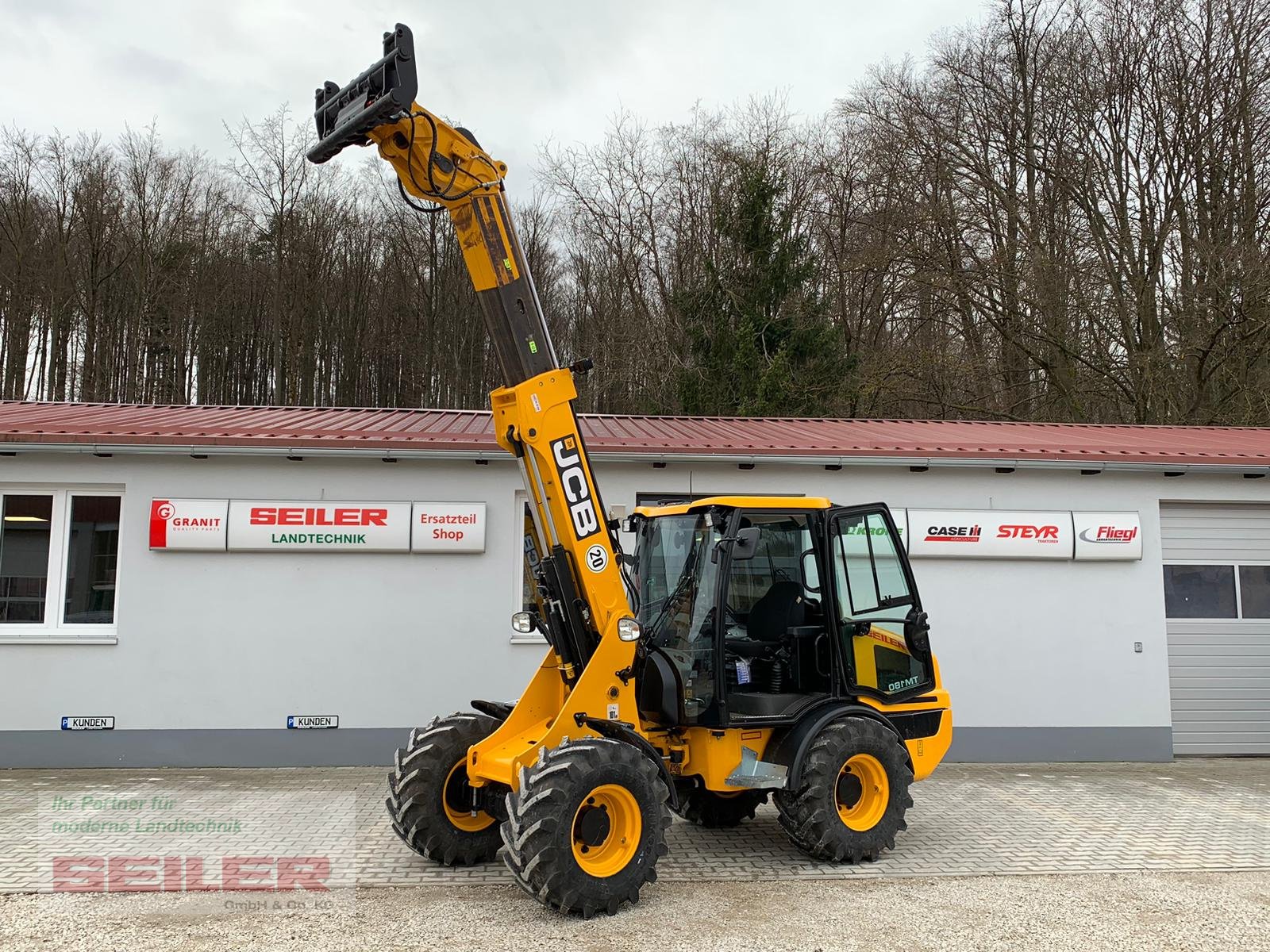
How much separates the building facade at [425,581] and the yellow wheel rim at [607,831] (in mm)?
3922

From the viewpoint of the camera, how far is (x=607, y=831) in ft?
16.2

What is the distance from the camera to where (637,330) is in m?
22.5

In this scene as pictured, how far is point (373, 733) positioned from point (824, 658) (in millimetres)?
4601

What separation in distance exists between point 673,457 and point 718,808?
3.34 meters

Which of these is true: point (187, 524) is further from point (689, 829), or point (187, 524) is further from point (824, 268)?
point (824, 268)

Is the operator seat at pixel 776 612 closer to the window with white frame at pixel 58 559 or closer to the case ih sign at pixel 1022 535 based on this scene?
the case ih sign at pixel 1022 535

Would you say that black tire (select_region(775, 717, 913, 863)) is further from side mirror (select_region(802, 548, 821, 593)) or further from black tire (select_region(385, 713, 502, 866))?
black tire (select_region(385, 713, 502, 866))

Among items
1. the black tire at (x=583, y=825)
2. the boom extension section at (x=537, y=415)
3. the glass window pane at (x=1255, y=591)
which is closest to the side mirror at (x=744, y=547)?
the boom extension section at (x=537, y=415)

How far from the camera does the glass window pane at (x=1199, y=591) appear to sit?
388 inches

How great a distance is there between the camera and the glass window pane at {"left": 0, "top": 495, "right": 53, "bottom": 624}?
8.67 metres

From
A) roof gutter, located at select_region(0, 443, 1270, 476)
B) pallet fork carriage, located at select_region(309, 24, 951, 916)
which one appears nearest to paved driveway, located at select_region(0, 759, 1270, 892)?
pallet fork carriage, located at select_region(309, 24, 951, 916)

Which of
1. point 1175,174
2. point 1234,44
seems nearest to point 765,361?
point 1175,174

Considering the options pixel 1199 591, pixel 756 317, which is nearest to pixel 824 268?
pixel 756 317

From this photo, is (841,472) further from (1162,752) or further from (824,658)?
(1162,752)
